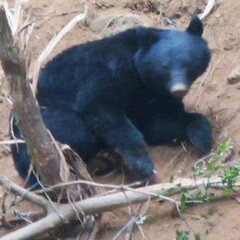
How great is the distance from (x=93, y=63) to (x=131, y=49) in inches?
11.4

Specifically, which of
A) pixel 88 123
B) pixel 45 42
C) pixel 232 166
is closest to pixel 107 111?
pixel 88 123

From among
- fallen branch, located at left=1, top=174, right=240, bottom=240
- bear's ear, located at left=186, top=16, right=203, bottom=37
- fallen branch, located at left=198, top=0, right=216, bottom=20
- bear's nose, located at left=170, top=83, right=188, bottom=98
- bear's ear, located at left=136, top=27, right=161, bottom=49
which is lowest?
fallen branch, located at left=1, top=174, right=240, bottom=240

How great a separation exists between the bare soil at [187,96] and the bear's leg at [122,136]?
16cm

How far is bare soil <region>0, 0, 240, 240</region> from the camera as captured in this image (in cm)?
557

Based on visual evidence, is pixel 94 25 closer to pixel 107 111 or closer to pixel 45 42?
pixel 45 42

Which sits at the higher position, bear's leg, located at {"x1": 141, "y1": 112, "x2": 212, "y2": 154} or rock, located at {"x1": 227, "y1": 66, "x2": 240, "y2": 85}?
rock, located at {"x1": 227, "y1": 66, "x2": 240, "y2": 85}

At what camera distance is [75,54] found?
6.64m

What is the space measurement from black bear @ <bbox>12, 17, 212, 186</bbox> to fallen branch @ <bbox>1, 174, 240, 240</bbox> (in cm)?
55

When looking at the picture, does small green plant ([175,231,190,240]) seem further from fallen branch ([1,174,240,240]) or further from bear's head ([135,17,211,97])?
bear's head ([135,17,211,97])

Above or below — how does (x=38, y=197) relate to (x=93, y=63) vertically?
below

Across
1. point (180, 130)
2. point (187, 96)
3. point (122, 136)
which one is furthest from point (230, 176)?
point (187, 96)

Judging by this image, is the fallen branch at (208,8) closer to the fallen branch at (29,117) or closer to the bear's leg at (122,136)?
the bear's leg at (122,136)

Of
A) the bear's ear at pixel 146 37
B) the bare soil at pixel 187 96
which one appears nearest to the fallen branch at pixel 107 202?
the bare soil at pixel 187 96

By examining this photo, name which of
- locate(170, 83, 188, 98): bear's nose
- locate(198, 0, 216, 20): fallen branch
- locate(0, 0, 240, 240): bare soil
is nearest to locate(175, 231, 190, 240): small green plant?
locate(0, 0, 240, 240): bare soil
